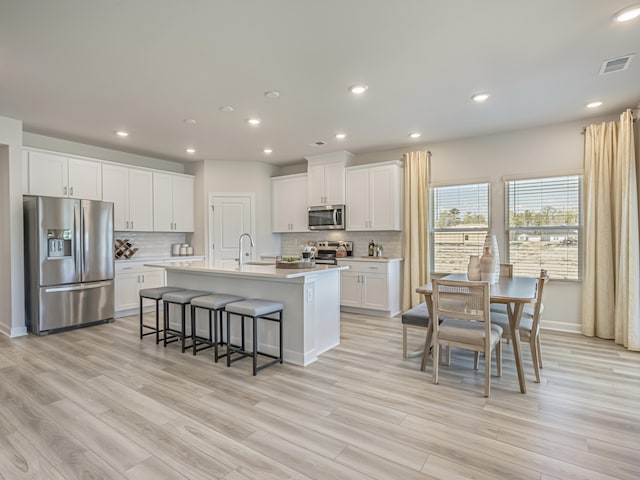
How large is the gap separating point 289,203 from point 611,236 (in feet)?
16.3

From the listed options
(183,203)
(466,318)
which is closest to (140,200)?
(183,203)

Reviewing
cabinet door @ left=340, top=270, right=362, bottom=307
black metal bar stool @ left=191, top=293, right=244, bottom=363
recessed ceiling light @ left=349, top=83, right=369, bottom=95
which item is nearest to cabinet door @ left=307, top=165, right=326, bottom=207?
cabinet door @ left=340, top=270, right=362, bottom=307

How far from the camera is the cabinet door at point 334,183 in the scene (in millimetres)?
6057

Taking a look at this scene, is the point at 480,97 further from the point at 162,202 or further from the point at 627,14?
the point at 162,202

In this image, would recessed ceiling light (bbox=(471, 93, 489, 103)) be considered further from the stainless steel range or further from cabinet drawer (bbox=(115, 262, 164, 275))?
cabinet drawer (bbox=(115, 262, 164, 275))

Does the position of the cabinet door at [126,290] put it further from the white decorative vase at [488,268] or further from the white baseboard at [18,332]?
the white decorative vase at [488,268]

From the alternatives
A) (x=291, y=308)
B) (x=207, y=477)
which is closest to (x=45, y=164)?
(x=291, y=308)

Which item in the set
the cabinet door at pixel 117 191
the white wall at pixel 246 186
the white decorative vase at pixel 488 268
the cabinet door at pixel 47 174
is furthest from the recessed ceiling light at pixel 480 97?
the cabinet door at pixel 47 174

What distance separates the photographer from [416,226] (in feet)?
18.0

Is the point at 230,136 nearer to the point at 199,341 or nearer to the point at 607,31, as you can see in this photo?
the point at 199,341

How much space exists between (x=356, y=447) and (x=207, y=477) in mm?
859

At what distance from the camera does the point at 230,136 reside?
508 centimetres

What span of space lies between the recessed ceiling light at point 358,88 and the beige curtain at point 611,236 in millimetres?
3027

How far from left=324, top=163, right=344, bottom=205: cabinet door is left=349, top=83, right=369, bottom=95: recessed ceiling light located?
2.57 meters
